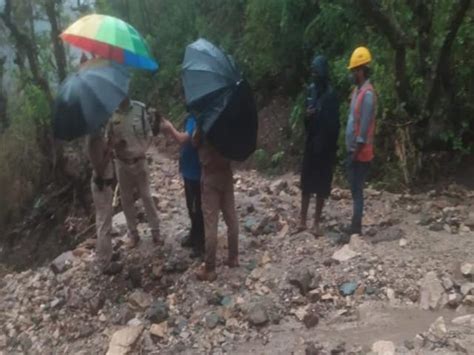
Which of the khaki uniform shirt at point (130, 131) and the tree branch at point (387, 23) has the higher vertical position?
the tree branch at point (387, 23)

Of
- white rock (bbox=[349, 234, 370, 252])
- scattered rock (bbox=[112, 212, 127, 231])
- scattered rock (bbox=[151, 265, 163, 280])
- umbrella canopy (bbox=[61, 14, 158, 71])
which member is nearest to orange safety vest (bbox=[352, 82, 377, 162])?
white rock (bbox=[349, 234, 370, 252])

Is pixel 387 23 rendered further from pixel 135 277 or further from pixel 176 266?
pixel 135 277

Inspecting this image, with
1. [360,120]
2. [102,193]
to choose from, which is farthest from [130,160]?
[360,120]

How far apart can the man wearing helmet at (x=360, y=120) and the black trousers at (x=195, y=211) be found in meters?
1.47

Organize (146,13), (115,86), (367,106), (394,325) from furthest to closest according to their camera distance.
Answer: (146,13) < (367,106) < (115,86) < (394,325)

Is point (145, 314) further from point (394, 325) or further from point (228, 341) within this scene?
point (394, 325)

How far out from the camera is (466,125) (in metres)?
7.68

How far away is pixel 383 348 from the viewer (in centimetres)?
425

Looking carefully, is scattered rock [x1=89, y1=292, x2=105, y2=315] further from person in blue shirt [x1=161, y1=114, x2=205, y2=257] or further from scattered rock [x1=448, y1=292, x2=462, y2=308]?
scattered rock [x1=448, y1=292, x2=462, y2=308]

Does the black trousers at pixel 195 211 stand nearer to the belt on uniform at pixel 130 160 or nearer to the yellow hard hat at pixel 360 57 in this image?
the belt on uniform at pixel 130 160

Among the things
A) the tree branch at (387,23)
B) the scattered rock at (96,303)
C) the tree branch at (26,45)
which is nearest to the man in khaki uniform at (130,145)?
the scattered rock at (96,303)

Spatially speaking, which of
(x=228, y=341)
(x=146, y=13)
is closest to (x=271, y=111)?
(x=146, y=13)

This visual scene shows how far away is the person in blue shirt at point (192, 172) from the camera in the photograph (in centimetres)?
532

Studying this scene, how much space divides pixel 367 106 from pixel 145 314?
268 centimetres
